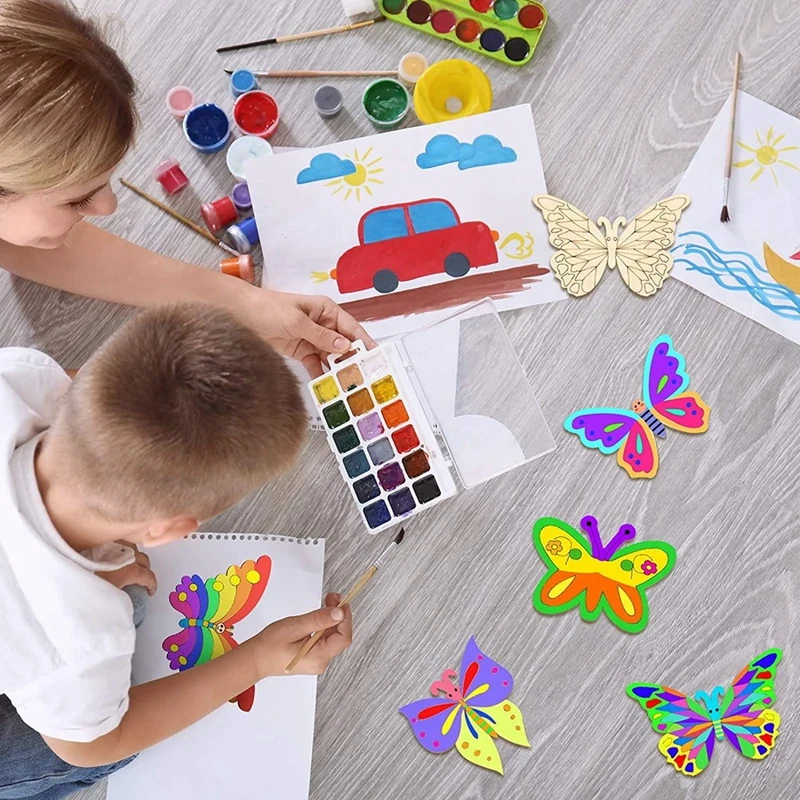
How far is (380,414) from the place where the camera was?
2.73 ft

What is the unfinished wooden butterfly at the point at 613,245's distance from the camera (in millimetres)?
892

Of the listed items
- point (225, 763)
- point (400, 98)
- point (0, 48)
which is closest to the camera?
point (0, 48)

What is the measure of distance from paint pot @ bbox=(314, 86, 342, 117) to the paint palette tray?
4.4 inches

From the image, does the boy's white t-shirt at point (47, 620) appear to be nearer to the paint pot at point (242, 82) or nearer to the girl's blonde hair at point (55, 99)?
the girl's blonde hair at point (55, 99)

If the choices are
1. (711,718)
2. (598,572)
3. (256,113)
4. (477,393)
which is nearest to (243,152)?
(256,113)

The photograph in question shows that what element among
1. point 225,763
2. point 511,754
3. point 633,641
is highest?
point 633,641

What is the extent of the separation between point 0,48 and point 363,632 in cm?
61

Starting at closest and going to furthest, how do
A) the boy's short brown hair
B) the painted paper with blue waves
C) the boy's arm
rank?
the boy's short brown hair, the boy's arm, the painted paper with blue waves

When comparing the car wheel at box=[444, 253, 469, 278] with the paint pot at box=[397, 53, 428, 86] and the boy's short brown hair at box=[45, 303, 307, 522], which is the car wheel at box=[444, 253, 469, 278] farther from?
the boy's short brown hair at box=[45, 303, 307, 522]

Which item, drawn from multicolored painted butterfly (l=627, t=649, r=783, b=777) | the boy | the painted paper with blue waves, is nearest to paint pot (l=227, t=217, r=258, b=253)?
the boy

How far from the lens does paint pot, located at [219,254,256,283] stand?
889mm

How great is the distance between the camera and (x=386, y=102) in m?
0.94

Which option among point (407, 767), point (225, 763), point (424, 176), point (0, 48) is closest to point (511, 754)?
point (407, 767)

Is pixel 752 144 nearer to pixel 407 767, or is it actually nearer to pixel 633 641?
pixel 633 641
